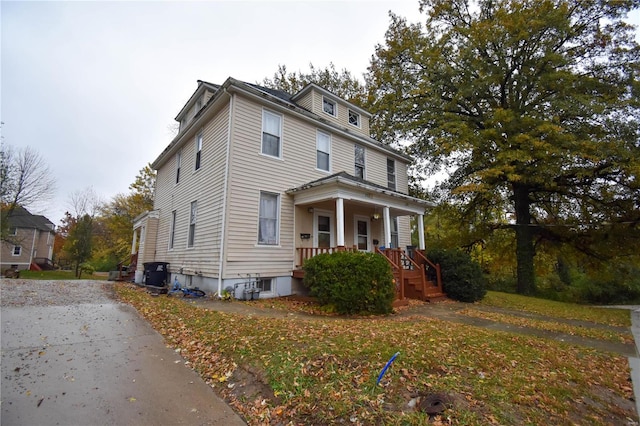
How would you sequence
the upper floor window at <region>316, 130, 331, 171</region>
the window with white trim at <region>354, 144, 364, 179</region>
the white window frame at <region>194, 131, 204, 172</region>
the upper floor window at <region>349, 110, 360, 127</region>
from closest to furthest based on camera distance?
the white window frame at <region>194, 131, 204, 172</region>, the upper floor window at <region>316, 130, 331, 171</region>, the window with white trim at <region>354, 144, 364, 179</region>, the upper floor window at <region>349, 110, 360, 127</region>

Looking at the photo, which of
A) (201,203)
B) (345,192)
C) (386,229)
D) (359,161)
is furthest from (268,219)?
(359,161)

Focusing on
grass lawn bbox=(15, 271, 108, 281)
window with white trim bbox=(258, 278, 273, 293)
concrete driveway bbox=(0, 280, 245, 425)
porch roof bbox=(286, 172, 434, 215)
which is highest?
porch roof bbox=(286, 172, 434, 215)

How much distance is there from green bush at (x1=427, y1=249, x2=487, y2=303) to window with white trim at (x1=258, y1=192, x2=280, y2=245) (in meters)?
6.46

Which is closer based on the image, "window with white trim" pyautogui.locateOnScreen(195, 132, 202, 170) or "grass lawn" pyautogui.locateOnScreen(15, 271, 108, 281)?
"window with white trim" pyautogui.locateOnScreen(195, 132, 202, 170)

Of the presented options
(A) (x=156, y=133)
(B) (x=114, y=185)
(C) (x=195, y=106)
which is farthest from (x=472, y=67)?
(B) (x=114, y=185)

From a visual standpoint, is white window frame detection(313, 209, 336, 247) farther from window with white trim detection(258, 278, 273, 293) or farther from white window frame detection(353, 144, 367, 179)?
white window frame detection(353, 144, 367, 179)

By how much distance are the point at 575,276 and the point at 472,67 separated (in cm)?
1691

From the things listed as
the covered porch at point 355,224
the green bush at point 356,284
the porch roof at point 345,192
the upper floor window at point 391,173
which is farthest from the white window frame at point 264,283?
the upper floor window at point 391,173

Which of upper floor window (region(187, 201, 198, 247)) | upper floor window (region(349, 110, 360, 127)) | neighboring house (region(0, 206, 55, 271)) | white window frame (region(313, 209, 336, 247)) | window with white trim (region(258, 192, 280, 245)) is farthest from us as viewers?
neighboring house (region(0, 206, 55, 271))

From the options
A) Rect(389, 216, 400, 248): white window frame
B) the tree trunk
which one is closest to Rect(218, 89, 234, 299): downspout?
Rect(389, 216, 400, 248): white window frame

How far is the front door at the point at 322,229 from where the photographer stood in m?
11.0

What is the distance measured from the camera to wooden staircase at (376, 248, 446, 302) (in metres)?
9.42

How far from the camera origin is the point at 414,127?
51.7ft

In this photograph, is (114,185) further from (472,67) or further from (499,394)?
(499,394)
